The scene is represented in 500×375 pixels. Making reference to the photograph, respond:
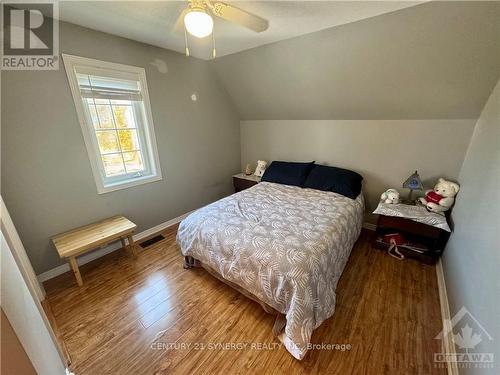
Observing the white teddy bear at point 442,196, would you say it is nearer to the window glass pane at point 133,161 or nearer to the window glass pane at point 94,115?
the window glass pane at point 133,161

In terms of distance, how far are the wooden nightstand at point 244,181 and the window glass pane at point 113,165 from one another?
1.75 metres

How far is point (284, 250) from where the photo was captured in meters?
1.45

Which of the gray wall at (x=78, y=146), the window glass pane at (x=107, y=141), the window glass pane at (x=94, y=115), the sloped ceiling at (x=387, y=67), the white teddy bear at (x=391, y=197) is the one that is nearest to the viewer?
the sloped ceiling at (x=387, y=67)

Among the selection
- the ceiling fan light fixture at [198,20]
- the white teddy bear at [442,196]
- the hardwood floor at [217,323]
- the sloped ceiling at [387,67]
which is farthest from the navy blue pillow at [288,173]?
the ceiling fan light fixture at [198,20]

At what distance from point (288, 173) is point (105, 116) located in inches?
92.4

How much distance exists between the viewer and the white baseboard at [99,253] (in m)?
2.00

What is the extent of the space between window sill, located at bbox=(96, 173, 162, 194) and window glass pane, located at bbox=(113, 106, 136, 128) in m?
0.65

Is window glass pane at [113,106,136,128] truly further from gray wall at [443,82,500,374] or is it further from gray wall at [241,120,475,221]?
gray wall at [443,82,500,374]

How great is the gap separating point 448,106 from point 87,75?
3.58 metres

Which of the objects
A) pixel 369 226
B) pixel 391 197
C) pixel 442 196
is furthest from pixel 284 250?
pixel 369 226

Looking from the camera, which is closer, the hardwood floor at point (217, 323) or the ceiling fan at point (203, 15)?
the ceiling fan at point (203, 15)

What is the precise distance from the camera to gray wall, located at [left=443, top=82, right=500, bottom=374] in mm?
1025

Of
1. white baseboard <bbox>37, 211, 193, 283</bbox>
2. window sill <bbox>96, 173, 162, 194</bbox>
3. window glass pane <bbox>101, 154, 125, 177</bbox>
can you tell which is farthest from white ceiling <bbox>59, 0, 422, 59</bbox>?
white baseboard <bbox>37, 211, 193, 283</bbox>

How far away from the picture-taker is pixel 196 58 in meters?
2.75
